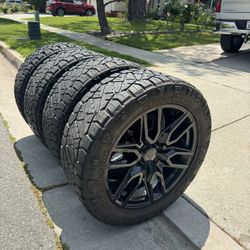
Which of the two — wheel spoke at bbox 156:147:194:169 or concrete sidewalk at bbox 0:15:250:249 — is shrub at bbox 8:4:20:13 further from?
wheel spoke at bbox 156:147:194:169

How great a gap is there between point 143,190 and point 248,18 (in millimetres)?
7208

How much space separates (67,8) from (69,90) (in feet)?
100

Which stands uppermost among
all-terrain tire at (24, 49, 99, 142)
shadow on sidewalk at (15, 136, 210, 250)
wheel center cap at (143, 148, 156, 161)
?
all-terrain tire at (24, 49, 99, 142)

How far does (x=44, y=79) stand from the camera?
2715 millimetres

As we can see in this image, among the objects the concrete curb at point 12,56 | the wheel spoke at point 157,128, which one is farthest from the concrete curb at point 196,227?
the concrete curb at point 12,56

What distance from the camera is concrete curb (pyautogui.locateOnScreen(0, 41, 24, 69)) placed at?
7.54 metres

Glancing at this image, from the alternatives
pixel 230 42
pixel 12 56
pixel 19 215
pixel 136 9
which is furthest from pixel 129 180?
pixel 136 9

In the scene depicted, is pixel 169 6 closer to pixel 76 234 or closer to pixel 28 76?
pixel 28 76

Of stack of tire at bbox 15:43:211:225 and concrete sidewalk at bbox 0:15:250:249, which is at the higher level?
stack of tire at bbox 15:43:211:225

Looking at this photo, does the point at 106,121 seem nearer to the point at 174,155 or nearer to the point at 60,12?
the point at 174,155

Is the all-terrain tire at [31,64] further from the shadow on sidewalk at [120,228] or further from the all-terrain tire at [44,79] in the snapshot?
the shadow on sidewalk at [120,228]

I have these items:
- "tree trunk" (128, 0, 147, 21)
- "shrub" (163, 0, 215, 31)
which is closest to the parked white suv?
"shrub" (163, 0, 215, 31)

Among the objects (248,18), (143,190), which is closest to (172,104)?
(143,190)

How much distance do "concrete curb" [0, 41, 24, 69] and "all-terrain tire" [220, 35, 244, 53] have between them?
20.2 feet
